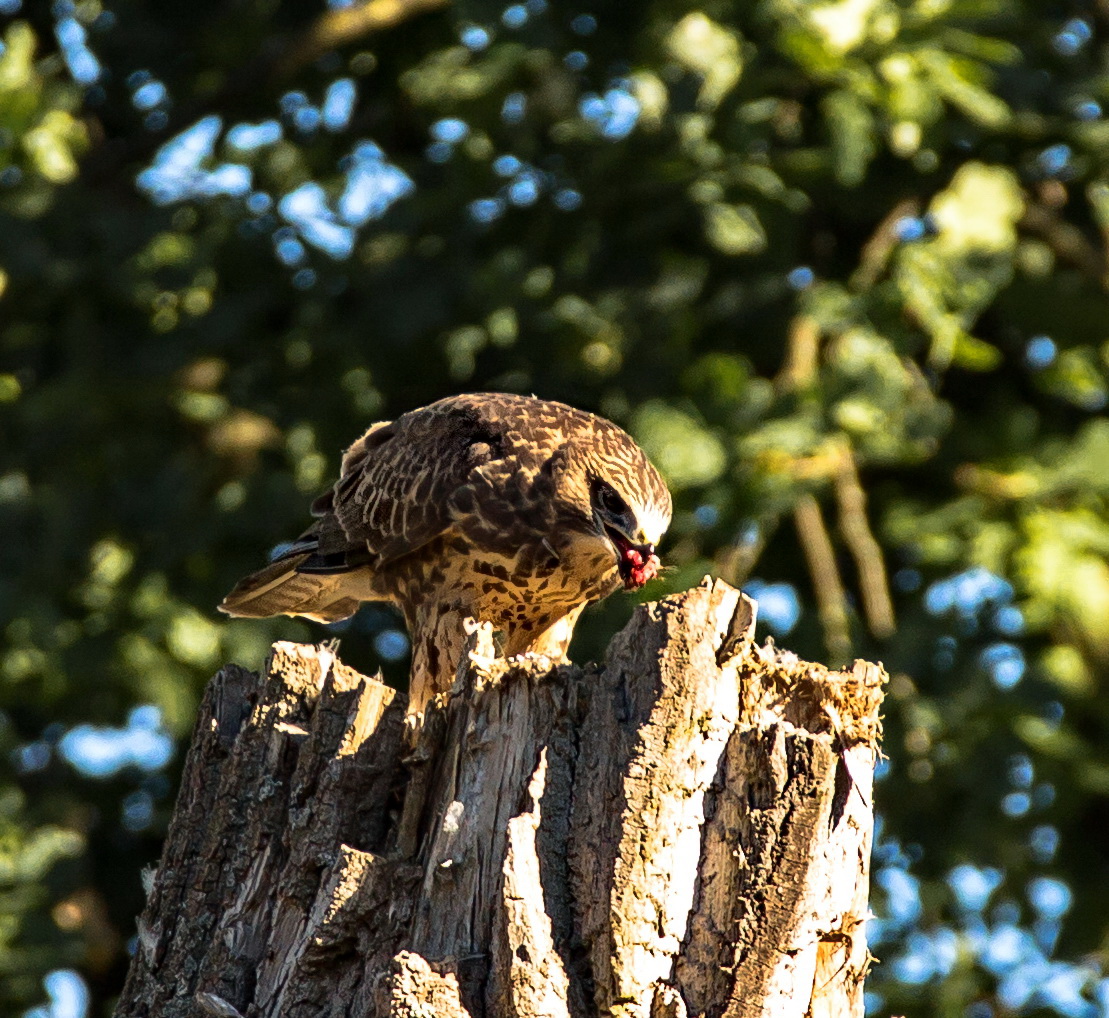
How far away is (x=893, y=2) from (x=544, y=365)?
2.07 m

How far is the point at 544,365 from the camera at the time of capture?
26.0 feet

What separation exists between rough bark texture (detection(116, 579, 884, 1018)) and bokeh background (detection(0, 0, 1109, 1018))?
12.2 ft

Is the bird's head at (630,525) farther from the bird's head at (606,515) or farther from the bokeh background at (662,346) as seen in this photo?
the bokeh background at (662,346)

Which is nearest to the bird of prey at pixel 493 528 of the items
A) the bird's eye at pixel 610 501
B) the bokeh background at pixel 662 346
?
the bird's eye at pixel 610 501

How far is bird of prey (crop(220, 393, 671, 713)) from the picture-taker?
214 inches

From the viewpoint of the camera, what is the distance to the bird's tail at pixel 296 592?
6.13 m

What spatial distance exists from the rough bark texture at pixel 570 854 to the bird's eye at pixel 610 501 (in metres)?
2.11

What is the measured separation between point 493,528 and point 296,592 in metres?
1.07

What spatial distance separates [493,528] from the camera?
5.49 m

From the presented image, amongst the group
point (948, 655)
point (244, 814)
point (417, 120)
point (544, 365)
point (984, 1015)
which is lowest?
point (984, 1015)

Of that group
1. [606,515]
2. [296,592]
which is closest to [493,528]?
[606,515]

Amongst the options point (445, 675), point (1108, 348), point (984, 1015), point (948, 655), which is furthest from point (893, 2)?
point (984, 1015)

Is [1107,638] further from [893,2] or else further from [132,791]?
[132,791]

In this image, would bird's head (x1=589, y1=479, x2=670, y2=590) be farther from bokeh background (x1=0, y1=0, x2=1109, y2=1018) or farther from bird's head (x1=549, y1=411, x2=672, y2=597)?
bokeh background (x1=0, y1=0, x2=1109, y2=1018)
